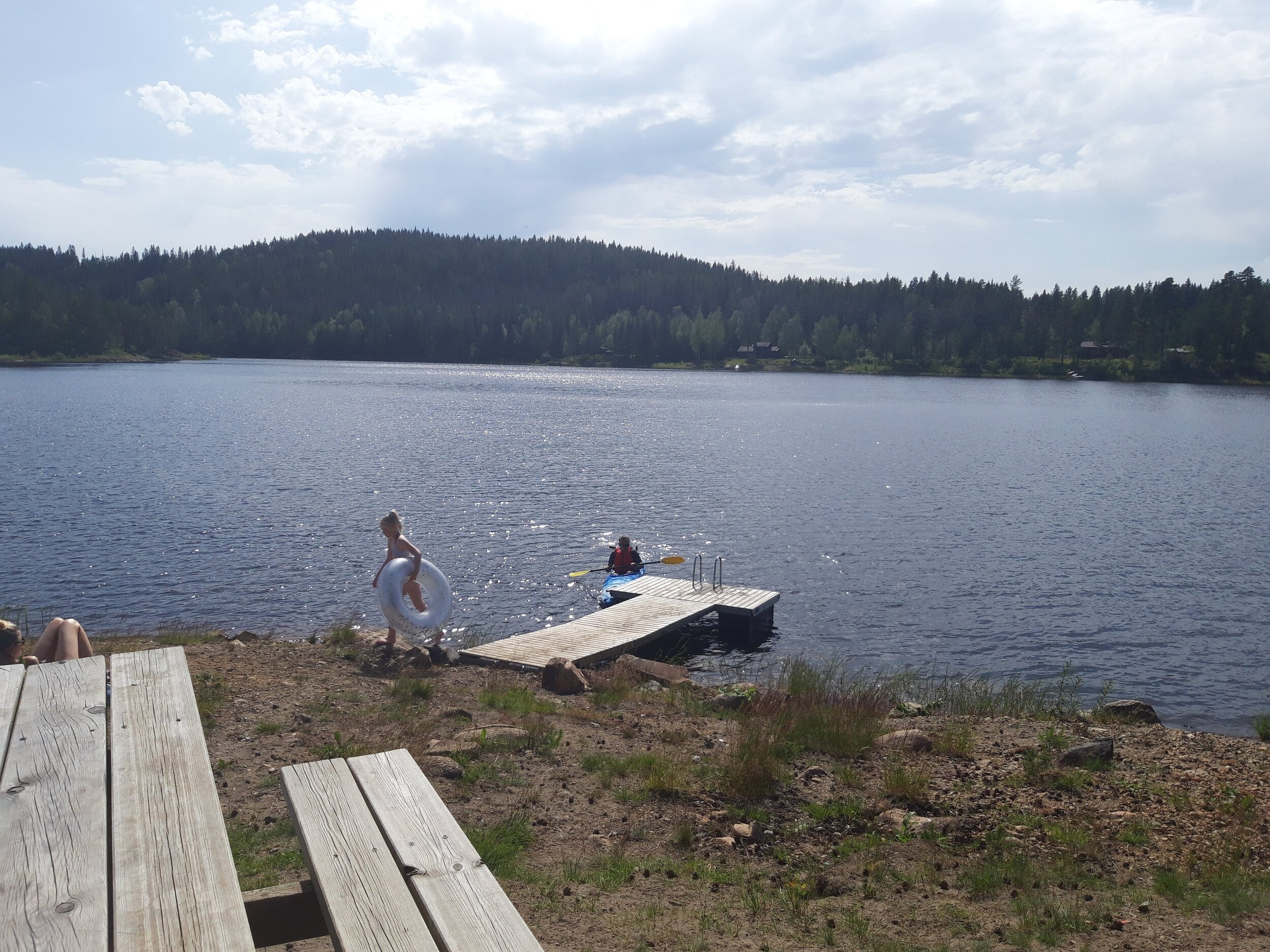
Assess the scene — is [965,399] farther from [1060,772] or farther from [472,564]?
[1060,772]

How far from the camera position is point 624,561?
864 inches

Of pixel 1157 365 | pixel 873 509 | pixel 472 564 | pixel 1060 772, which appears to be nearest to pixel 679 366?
pixel 1157 365

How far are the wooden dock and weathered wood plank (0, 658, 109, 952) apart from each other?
10.4m

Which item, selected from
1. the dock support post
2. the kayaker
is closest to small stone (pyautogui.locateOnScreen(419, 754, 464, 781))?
the dock support post

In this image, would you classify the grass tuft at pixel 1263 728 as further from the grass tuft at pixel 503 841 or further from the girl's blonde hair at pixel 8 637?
the girl's blonde hair at pixel 8 637

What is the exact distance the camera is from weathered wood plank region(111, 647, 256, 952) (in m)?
2.23

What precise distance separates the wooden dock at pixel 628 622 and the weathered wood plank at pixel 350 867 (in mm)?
10487

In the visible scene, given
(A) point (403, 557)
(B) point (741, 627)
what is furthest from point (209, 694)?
(B) point (741, 627)

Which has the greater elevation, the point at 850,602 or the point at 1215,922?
the point at 1215,922

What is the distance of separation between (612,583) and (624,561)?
2.72 feet

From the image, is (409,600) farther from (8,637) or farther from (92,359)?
(92,359)

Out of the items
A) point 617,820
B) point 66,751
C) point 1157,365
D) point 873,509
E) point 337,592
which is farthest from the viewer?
point 1157,365

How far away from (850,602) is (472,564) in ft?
33.4

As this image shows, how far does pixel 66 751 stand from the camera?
3.07 metres
